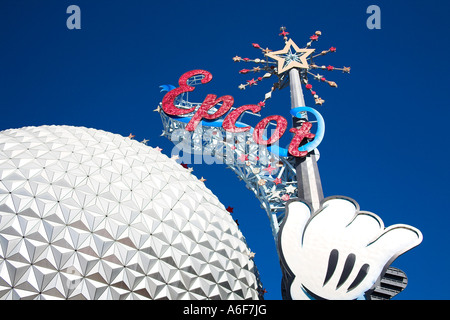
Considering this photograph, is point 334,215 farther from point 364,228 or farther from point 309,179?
point 309,179

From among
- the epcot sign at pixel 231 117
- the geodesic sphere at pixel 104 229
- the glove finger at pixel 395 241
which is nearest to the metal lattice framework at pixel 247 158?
the epcot sign at pixel 231 117

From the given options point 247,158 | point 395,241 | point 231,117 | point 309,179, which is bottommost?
point 395,241

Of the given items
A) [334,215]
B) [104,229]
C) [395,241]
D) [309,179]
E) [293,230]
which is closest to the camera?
[104,229]

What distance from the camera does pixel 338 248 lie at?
61.3 feet

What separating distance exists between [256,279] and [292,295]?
14.8 feet

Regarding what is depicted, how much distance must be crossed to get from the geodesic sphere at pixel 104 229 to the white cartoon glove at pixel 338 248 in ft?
10.5

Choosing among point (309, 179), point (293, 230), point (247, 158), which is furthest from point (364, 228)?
point (247, 158)

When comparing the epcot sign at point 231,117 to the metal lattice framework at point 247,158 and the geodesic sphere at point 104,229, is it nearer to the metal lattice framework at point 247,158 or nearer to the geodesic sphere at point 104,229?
the metal lattice framework at point 247,158

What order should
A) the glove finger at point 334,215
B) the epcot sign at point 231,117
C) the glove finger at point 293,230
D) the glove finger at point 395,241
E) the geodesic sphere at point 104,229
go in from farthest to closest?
the epcot sign at point 231,117 < the glove finger at point 334,215 < the glove finger at point 293,230 < the glove finger at point 395,241 < the geodesic sphere at point 104,229

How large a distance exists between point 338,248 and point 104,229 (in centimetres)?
1054

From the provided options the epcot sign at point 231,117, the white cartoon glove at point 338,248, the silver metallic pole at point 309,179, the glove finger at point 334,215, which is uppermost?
the epcot sign at point 231,117

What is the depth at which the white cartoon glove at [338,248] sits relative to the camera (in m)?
17.9
